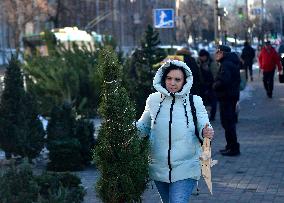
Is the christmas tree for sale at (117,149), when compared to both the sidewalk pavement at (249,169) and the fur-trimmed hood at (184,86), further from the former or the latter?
the sidewalk pavement at (249,169)

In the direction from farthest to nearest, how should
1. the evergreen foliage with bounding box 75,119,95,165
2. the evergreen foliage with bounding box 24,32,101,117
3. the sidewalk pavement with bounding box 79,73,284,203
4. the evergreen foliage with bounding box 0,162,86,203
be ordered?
the evergreen foliage with bounding box 24,32,101,117, the evergreen foliage with bounding box 75,119,95,165, the sidewalk pavement with bounding box 79,73,284,203, the evergreen foliage with bounding box 0,162,86,203

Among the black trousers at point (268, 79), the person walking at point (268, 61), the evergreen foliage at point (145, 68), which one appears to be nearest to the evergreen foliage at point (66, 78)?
the evergreen foliage at point (145, 68)

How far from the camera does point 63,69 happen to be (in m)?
15.8

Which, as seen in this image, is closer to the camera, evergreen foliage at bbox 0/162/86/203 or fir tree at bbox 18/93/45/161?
evergreen foliage at bbox 0/162/86/203

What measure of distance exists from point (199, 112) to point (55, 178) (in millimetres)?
1577

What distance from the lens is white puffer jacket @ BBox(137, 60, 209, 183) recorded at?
4.87m

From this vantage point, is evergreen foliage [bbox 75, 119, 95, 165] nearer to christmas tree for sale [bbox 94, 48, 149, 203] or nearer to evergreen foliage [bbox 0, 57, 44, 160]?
evergreen foliage [bbox 0, 57, 44, 160]

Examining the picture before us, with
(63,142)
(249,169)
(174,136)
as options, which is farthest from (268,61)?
(174,136)

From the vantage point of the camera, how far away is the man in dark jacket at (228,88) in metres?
10.2

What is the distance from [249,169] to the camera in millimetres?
9375

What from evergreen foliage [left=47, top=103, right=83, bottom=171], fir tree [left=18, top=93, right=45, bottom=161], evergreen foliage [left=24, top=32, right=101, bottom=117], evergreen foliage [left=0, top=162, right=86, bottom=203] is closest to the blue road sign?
evergreen foliage [left=24, top=32, right=101, bottom=117]

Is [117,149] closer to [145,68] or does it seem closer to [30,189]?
[30,189]

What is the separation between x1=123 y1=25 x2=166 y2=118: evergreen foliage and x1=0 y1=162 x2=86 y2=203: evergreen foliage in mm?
8036

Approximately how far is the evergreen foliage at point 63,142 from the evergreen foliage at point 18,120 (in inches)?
8.4
